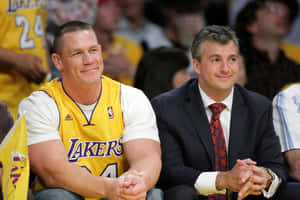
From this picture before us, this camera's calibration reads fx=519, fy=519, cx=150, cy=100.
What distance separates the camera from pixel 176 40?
5.97m

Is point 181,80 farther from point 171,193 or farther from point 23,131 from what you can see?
point 23,131

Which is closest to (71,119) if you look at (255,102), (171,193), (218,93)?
(171,193)

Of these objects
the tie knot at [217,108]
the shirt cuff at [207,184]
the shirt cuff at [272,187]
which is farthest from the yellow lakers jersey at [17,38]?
the shirt cuff at [272,187]

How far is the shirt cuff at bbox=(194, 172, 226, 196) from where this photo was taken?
318cm

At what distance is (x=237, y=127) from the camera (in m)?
3.42

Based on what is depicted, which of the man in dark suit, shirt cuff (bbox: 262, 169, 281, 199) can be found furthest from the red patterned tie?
shirt cuff (bbox: 262, 169, 281, 199)

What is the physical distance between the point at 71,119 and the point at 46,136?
0.65 ft

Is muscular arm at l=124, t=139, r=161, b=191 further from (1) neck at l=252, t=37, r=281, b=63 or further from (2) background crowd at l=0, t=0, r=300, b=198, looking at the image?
(1) neck at l=252, t=37, r=281, b=63

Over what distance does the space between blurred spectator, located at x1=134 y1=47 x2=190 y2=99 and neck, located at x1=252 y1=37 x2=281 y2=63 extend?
3.38 ft

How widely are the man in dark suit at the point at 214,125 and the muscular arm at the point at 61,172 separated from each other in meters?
0.53

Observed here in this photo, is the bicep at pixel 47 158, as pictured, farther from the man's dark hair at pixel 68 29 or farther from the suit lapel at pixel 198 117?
the suit lapel at pixel 198 117

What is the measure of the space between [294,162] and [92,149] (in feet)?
4.58

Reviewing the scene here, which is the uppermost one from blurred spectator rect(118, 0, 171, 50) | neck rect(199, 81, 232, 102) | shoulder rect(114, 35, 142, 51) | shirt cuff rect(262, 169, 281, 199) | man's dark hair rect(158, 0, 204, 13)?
man's dark hair rect(158, 0, 204, 13)

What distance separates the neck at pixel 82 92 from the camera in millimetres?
3275
